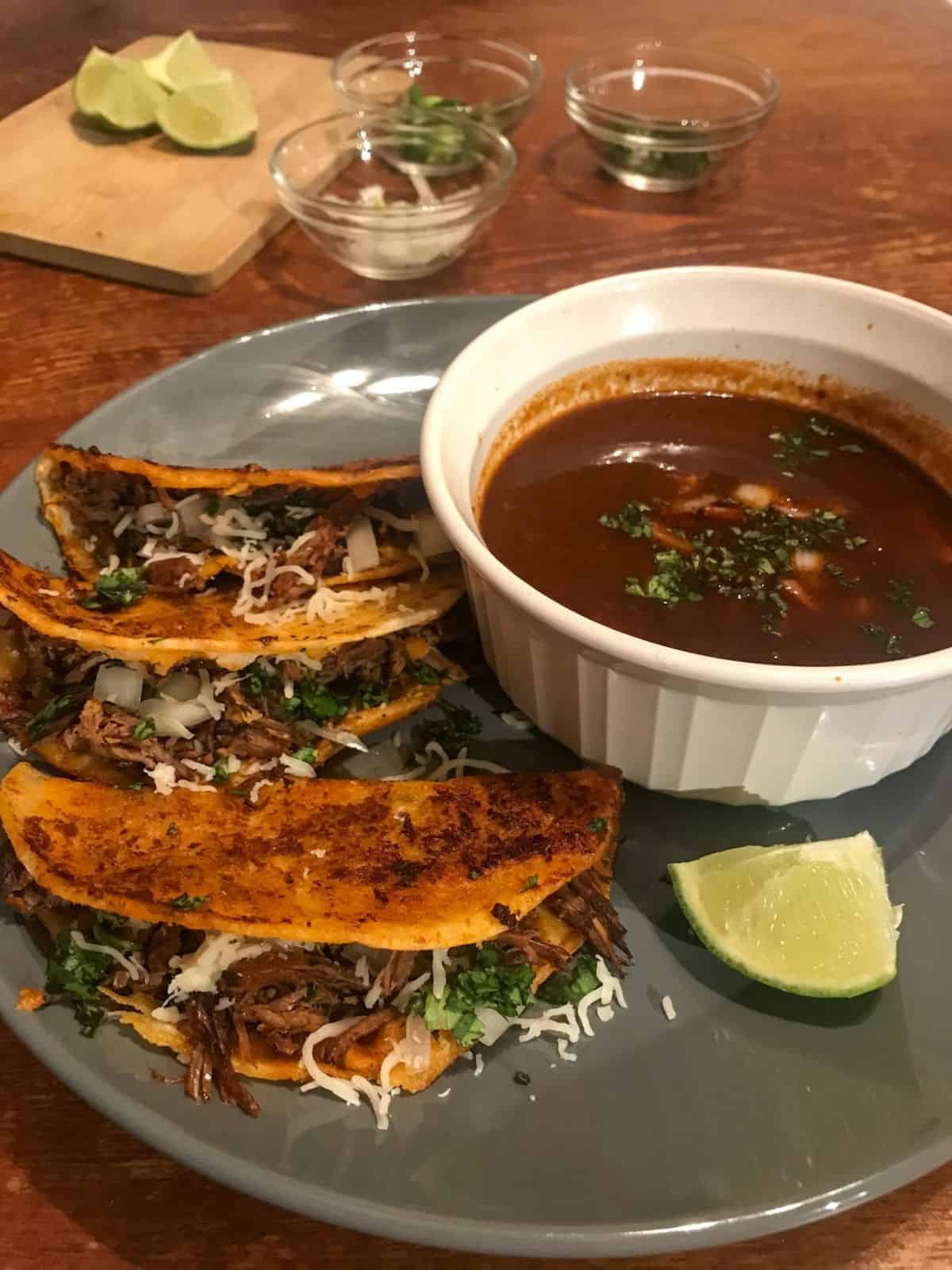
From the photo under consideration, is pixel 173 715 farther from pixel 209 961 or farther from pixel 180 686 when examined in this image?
pixel 209 961

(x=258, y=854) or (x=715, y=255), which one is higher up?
(x=715, y=255)

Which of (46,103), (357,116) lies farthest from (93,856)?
(46,103)

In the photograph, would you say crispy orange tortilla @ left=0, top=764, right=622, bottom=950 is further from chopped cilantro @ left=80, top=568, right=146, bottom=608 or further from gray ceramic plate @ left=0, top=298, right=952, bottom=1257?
chopped cilantro @ left=80, top=568, right=146, bottom=608

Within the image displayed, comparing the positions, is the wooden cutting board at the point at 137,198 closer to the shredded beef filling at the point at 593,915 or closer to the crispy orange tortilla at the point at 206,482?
the crispy orange tortilla at the point at 206,482

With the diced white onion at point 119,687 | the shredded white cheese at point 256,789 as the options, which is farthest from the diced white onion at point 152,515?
the shredded white cheese at point 256,789

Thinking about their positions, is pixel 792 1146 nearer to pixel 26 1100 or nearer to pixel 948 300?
pixel 26 1100

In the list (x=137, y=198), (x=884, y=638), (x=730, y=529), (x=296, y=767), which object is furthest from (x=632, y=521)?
(x=137, y=198)

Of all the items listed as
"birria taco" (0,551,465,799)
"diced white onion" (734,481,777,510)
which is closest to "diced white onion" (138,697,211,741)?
"birria taco" (0,551,465,799)
